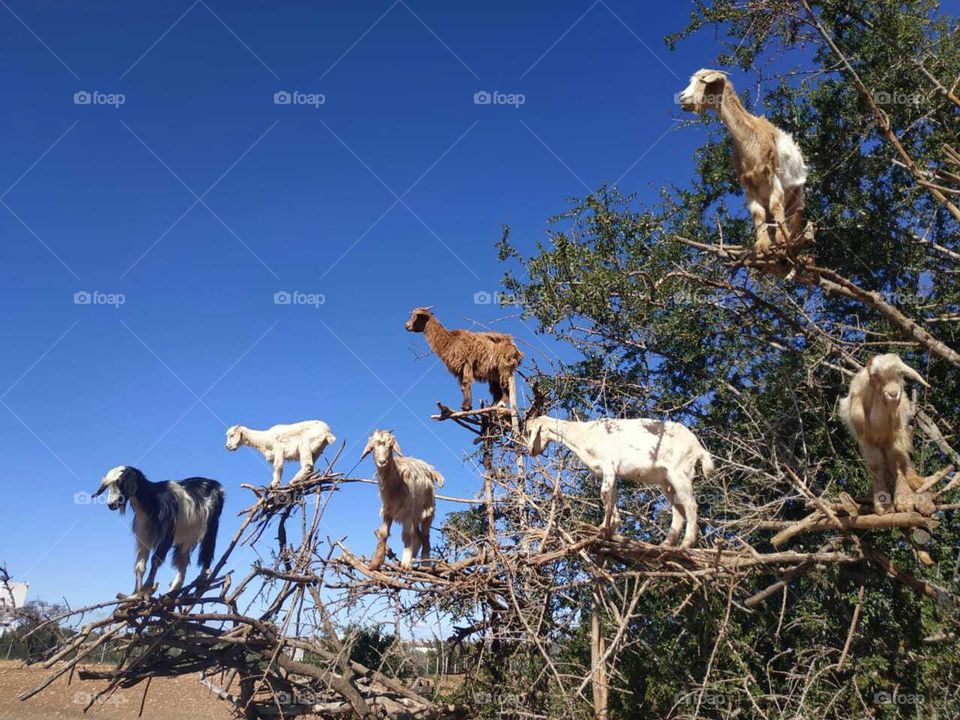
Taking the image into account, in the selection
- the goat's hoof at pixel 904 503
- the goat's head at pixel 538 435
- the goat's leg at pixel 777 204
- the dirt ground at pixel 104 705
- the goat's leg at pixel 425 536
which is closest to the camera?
the goat's hoof at pixel 904 503

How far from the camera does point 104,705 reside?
15.5 m

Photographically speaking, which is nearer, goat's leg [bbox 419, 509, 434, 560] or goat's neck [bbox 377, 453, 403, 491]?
goat's neck [bbox 377, 453, 403, 491]

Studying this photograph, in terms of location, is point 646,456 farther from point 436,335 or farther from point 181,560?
point 181,560

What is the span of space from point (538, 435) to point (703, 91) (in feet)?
11.9

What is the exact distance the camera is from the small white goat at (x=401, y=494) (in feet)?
21.2

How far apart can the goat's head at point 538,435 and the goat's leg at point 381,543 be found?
150 cm

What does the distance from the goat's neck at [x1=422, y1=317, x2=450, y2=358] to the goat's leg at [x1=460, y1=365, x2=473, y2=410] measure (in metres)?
0.40

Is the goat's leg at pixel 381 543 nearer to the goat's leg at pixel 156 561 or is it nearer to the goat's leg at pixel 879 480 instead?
the goat's leg at pixel 156 561

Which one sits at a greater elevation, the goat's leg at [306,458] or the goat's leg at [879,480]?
the goat's leg at [306,458]

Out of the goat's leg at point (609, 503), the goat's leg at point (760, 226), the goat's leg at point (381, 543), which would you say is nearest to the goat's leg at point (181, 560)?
the goat's leg at point (381, 543)

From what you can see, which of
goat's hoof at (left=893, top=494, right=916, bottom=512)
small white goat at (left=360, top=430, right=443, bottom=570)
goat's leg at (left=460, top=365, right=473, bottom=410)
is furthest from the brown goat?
goat's hoof at (left=893, top=494, right=916, bottom=512)

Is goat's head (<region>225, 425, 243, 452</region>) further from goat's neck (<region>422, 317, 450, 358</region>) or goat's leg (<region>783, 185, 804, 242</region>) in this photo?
goat's leg (<region>783, 185, 804, 242</region>)

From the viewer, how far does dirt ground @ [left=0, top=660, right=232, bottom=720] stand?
635 inches

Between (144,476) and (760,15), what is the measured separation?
914 centimetres
